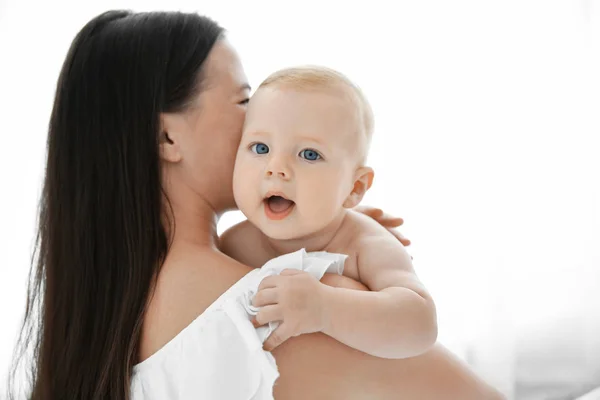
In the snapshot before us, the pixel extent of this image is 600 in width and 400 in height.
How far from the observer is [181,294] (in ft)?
4.15

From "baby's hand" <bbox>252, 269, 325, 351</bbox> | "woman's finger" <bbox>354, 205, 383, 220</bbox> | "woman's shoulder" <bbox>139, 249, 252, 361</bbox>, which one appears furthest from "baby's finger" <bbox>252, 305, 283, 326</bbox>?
"woman's finger" <bbox>354, 205, 383, 220</bbox>

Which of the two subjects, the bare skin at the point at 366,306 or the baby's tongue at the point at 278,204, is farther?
the baby's tongue at the point at 278,204

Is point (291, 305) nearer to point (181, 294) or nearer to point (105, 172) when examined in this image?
point (181, 294)

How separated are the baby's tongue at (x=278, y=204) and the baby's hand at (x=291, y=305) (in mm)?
152

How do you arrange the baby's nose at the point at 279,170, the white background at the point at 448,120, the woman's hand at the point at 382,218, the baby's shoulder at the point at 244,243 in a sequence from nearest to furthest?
1. the baby's nose at the point at 279,170
2. the baby's shoulder at the point at 244,243
3. the woman's hand at the point at 382,218
4. the white background at the point at 448,120

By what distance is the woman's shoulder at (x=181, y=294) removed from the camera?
49.3 inches

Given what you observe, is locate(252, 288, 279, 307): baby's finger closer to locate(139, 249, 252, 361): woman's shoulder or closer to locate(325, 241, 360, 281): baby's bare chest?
locate(139, 249, 252, 361): woman's shoulder

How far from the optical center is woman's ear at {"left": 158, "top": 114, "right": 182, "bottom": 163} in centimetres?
138

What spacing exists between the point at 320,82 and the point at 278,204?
0.21 meters

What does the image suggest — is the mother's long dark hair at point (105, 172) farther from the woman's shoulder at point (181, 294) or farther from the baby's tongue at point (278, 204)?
the baby's tongue at point (278, 204)

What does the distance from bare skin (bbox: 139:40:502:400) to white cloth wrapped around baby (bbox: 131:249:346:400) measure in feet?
0.10

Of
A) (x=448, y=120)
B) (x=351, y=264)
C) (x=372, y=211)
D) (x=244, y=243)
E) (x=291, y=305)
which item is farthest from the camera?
(x=448, y=120)

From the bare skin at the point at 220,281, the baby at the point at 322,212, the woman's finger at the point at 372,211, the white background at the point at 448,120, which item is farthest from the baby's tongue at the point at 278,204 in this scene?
the white background at the point at 448,120

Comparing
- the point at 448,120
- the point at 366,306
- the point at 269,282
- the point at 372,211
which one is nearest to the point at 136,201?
the point at 269,282
